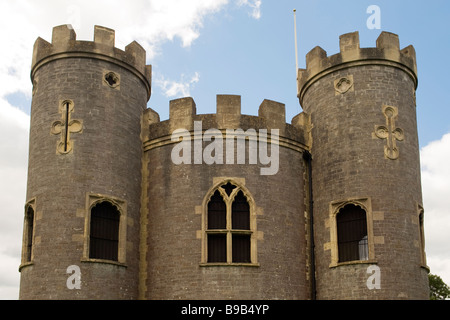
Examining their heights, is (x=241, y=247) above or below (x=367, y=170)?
below

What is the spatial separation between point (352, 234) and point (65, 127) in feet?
34.5

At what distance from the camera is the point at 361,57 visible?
23.2m

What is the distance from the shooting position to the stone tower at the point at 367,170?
68.6 feet

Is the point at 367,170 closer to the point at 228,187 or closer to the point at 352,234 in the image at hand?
the point at 352,234

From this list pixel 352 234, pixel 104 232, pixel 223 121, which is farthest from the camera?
pixel 223 121

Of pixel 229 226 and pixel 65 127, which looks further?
pixel 65 127

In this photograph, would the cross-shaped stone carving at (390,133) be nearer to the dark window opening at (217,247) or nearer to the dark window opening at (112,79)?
the dark window opening at (217,247)

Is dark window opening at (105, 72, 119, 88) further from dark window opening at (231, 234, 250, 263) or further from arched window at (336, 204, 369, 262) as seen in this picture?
arched window at (336, 204, 369, 262)

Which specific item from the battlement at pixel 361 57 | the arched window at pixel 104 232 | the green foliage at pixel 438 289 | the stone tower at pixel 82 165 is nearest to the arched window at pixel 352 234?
the battlement at pixel 361 57

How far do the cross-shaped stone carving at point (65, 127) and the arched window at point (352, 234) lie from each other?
9.56 metres

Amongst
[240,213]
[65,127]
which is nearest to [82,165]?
[65,127]

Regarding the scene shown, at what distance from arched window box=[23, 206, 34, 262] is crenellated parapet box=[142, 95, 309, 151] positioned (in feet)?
15.3

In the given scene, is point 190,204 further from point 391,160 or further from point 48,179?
point 391,160

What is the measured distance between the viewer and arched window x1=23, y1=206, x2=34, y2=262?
2144 centimetres
